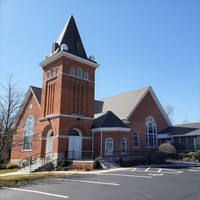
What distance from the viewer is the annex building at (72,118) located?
82.6 ft

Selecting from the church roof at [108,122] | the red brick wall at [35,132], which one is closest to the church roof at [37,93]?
the red brick wall at [35,132]

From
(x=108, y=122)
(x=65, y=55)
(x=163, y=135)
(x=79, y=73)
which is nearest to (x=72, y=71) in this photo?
(x=79, y=73)

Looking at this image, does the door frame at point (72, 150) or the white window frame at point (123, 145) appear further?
the white window frame at point (123, 145)

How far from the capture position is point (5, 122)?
1672 cm

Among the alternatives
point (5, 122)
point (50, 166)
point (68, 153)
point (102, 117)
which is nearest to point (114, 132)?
point (102, 117)

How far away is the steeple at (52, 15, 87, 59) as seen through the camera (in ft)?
91.3

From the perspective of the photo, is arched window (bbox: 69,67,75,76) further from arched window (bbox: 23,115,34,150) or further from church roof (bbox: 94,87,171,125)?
arched window (bbox: 23,115,34,150)

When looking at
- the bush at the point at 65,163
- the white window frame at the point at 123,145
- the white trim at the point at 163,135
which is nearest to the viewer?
the bush at the point at 65,163

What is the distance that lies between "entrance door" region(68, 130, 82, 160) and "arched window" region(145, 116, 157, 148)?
10.9 meters

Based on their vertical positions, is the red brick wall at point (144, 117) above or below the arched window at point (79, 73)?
below

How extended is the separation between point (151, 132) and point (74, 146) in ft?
42.7

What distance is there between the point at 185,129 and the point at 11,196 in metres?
27.8

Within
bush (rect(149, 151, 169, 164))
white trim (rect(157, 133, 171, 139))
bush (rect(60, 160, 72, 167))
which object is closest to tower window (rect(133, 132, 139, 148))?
bush (rect(149, 151, 169, 164))

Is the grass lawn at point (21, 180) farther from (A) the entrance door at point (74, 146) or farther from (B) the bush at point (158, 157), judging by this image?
(B) the bush at point (158, 157)
